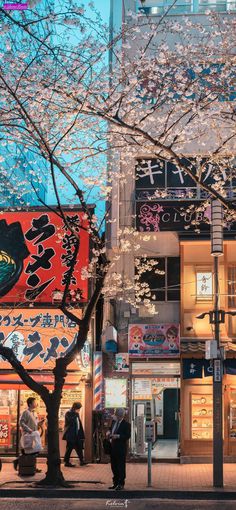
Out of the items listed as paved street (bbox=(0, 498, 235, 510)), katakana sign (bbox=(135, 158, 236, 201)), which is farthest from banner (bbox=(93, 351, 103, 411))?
paved street (bbox=(0, 498, 235, 510))

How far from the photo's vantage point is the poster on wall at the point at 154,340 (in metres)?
21.0

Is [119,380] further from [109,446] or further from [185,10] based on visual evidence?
[185,10]

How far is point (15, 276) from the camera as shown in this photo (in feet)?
69.2

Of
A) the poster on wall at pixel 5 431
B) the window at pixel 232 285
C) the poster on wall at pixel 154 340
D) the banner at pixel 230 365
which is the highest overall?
the window at pixel 232 285

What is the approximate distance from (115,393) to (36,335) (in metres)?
2.96

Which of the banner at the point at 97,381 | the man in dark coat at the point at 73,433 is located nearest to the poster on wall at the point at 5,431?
the man in dark coat at the point at 73,433

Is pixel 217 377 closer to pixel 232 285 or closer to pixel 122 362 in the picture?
pixel 122 362

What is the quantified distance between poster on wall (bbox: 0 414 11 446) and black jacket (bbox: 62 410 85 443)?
8.11 ft

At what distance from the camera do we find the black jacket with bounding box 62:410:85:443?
18.5 m

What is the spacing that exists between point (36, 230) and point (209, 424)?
7.91 meters

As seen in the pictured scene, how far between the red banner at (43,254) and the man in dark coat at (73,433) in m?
3.44

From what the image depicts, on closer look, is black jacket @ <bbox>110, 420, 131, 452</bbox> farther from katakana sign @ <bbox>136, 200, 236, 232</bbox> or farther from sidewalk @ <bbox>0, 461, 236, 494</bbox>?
katakana sign @ <bbox>136, 200, 236, 232</bbox>

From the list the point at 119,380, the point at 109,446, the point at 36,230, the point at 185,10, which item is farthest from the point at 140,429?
the point at 185,10

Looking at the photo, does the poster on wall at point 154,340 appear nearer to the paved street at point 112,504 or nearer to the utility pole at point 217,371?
the utility pole at point 217,371
